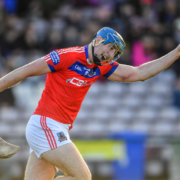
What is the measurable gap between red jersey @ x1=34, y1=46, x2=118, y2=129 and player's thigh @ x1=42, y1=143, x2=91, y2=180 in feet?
1.15

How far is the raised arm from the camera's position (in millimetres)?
3709

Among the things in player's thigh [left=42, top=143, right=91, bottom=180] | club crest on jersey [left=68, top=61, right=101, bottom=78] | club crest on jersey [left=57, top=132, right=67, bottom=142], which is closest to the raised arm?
club crest on jersey [left=68, top=61, right=101, bottom=78]

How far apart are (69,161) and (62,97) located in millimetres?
695

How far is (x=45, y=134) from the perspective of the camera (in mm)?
3893

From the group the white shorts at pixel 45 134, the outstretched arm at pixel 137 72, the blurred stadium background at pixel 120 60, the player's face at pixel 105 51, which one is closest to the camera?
the white shorts at pixel 45 134

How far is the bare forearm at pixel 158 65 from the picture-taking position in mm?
4155

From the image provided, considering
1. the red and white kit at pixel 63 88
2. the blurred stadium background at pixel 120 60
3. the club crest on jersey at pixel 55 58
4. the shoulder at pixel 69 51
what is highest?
the shoulder at pixel 69 51

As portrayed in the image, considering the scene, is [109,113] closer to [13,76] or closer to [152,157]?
[152,157]

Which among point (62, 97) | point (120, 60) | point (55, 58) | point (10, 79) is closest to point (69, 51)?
point (55, 58)

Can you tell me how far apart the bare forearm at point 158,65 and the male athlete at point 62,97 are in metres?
0.02

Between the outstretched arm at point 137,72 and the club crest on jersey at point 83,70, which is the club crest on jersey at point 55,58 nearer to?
the club crest on jersey at point 83,70

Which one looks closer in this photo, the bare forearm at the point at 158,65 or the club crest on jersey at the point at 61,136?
the club crest on jersey at the point at 61,136

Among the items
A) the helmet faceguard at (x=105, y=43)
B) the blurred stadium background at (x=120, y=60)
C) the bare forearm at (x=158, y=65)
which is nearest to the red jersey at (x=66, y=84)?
the helmet faceguard at (x=105, y=43)

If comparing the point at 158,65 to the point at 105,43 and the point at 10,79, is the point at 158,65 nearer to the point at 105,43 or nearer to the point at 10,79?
the point at 105,43
